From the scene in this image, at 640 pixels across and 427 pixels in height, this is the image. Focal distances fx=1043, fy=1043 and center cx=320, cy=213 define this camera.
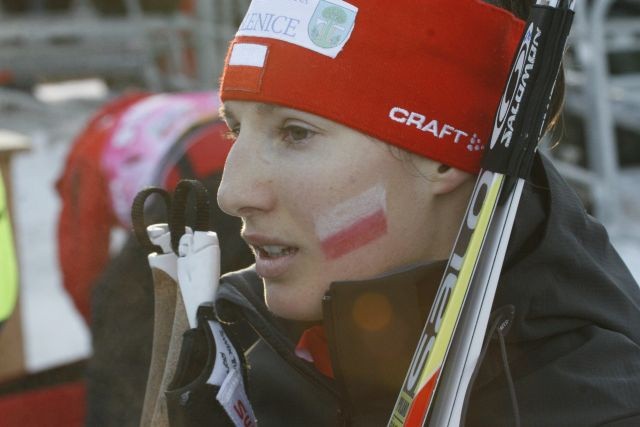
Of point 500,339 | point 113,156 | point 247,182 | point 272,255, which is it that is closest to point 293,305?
point 272,255

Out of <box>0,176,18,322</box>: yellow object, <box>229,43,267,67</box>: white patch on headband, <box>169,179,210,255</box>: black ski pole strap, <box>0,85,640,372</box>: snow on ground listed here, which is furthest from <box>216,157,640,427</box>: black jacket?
<box>0,85,640,372</box>: snow on ground

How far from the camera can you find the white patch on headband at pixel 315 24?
4.71 ft

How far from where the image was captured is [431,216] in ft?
4.85

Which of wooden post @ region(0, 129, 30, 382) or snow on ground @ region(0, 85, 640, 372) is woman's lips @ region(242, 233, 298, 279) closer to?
snow on ground @ region(0, 85, 640, 372)

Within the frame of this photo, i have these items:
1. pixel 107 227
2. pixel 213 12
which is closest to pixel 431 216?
pixel 107 227

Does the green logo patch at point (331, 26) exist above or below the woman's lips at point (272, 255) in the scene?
above

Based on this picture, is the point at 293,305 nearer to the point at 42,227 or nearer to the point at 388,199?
the point at 388,199

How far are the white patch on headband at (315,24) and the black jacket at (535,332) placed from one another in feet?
1.09

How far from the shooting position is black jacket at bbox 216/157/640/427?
4.44 ft

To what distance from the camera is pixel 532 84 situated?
1.31 m

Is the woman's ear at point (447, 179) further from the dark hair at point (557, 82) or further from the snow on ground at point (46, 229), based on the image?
the snow on ground at point (46, 229)

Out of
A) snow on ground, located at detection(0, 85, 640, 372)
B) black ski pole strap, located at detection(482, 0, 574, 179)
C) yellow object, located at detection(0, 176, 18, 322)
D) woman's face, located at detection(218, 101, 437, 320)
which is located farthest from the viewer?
snow on ground, located at detection(0, 85, 640, 372)

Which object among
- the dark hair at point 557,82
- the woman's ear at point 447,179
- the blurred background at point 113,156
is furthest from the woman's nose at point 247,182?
the blurred background at point 113,156

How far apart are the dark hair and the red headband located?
1.6 inches
